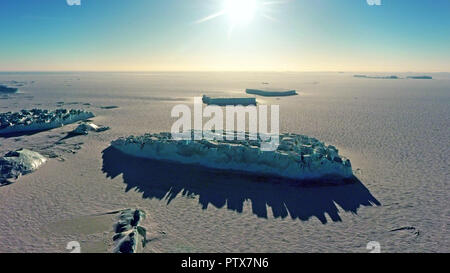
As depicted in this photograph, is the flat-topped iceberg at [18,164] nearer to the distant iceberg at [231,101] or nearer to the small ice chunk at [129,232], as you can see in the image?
the small ice chunk at [129,232]

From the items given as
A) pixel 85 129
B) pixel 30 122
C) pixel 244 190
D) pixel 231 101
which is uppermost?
pixel 231 101

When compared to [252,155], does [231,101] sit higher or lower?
higher

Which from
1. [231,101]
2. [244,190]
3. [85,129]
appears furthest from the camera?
Answer: [231,101]

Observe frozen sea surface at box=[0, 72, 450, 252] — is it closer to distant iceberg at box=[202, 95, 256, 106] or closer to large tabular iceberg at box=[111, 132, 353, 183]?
large tabular iceberg at box=[111, 132, 353, 183]

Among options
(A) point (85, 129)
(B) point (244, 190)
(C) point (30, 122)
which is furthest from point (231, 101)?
(B) point (244, 190)

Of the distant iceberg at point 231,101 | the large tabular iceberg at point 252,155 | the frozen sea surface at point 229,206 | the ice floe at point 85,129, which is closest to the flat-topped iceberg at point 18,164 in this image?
the frozen sea surface at point 229,206

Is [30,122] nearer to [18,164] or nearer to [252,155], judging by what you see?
[18,164]

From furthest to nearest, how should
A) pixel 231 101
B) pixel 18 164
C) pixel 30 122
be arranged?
pixel 231 101
pixel 30 122
pixel 18 164
